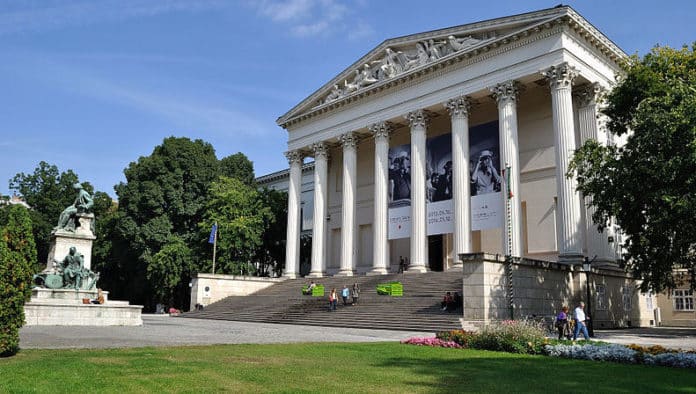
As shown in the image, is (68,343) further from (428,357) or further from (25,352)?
(428,357)

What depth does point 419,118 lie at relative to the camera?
39594 mm

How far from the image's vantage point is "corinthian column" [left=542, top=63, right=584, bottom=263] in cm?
2992

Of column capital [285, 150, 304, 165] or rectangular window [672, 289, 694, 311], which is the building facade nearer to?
column capital [285, 150, 304, 165]

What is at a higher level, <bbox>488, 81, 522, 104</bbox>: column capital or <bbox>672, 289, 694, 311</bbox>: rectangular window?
<bbox>488, 81, 522, 104</bbox>: column capital

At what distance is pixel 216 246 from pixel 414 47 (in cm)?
2287

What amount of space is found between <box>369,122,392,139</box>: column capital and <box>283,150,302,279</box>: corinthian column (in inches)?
381

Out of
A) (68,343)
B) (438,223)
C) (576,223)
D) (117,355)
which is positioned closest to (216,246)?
(438,223)

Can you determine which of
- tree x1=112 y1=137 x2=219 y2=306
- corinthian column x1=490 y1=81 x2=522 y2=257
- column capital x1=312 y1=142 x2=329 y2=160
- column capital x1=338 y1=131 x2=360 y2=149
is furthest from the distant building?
tree x1=112 y1=137 x2=219 y2=306

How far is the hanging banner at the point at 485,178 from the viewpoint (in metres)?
33.5

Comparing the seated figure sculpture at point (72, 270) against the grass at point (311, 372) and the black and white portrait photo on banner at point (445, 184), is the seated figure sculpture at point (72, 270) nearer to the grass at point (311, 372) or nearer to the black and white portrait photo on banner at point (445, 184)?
the grass at point (311, 372)

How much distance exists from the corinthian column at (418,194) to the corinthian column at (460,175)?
2.64 metres

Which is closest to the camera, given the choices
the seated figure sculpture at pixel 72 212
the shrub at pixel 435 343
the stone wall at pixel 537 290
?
the shrub at pixel 435 343

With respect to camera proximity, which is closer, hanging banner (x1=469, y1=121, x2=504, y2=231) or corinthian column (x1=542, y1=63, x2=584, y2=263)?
corinthian column (x1=542, y1=63, x2=584, y2=263)

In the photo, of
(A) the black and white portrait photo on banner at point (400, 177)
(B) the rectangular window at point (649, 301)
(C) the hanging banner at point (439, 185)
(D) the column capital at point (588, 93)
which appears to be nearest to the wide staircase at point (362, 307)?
(C) the hanging banner at point (439, 185)
